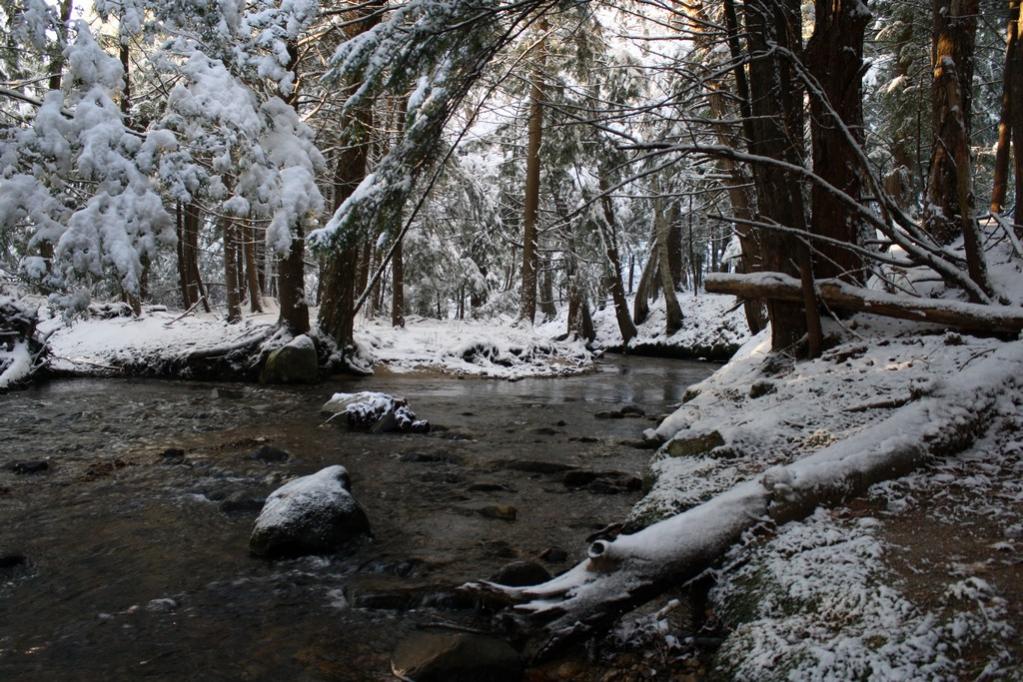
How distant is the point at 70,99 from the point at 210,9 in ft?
7.68

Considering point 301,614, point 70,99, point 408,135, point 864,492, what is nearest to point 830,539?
point 864,492

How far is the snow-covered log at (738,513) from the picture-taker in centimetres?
289

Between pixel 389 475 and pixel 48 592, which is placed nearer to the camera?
pixel 48 592

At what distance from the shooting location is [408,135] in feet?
17.3

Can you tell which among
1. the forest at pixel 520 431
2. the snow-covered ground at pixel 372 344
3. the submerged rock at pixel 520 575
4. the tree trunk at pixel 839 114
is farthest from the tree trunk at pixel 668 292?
the submerged rock at pixel 520 575

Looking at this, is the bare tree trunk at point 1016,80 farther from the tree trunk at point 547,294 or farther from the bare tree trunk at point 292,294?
the tree trunk at point 547,294

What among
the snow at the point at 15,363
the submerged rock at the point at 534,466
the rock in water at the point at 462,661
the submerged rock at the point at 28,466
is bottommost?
the submerged rock at the point at 534,466

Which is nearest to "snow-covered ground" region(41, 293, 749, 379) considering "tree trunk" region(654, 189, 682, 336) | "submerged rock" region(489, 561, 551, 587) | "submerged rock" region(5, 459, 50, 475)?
"tree trunk" region(654, 189, 682, 336)

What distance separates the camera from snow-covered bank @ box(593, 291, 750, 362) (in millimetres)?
21688

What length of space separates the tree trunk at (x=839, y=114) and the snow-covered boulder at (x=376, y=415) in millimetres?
5153

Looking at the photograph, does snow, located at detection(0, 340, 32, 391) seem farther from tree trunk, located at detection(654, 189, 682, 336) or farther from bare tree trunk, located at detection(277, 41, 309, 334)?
tree trunk, located at detection(654, 189, 682, 336)

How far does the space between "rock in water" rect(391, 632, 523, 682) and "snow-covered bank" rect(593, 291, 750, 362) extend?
58.9ft

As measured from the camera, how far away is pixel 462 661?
9.36 feet

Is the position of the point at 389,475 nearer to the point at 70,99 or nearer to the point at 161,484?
the point at 161,484
